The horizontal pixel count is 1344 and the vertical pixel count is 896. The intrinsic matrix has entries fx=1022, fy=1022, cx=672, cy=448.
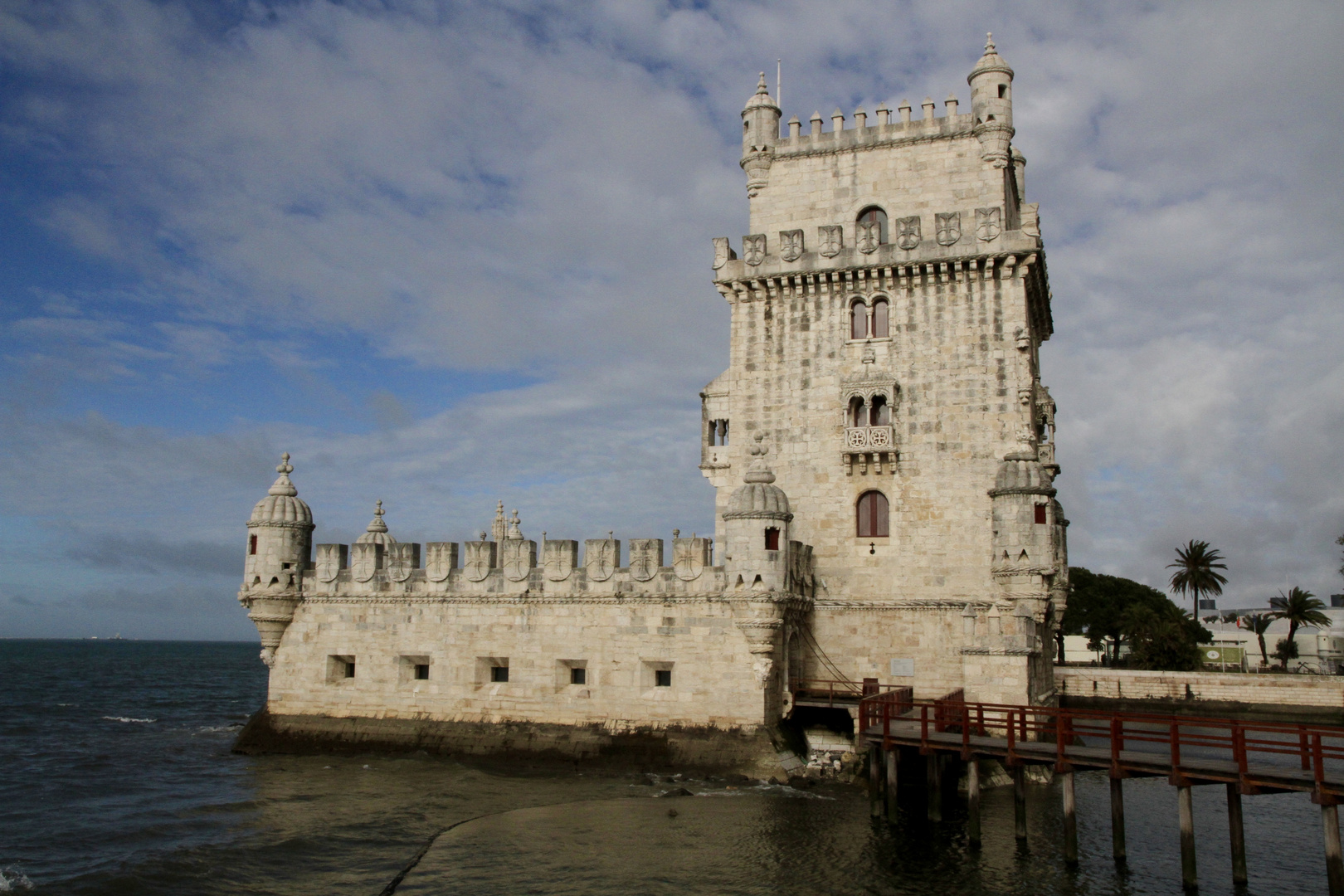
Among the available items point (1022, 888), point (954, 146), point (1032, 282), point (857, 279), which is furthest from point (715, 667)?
point (954, 146)

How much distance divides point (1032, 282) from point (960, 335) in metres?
2.87

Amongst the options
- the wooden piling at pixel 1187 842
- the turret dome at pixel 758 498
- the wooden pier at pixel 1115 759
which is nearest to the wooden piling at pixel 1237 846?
the wooden pier at pixel 1115 759

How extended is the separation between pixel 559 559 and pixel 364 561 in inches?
257

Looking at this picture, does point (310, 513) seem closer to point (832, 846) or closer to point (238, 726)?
point (238, 726)

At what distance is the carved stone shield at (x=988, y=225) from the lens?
97.9ft

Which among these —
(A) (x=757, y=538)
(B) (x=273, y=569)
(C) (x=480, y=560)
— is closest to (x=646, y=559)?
(A) (x=757, y=538)

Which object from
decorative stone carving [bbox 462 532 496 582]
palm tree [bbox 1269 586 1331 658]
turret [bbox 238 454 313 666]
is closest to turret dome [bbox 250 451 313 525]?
turret [bbox 238 454 313 666]

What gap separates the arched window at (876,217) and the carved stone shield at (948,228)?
203 centimetres

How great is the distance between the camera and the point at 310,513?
107 feet

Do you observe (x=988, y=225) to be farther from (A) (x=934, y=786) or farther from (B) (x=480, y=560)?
(B) (x=480, y=560)

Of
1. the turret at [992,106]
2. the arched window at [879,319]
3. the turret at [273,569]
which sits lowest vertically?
the turret at [273,569]

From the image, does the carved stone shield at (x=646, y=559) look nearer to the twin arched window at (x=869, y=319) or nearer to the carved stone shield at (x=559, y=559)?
the carved stone shield at (x=559, y=559)

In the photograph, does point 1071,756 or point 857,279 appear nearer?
point 1071,756

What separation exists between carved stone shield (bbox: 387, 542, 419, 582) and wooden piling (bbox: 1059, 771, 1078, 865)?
19.3m
